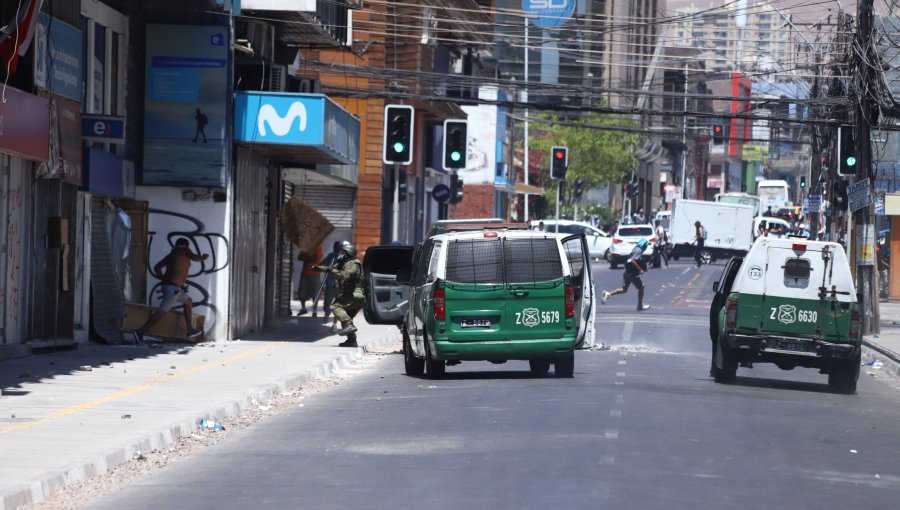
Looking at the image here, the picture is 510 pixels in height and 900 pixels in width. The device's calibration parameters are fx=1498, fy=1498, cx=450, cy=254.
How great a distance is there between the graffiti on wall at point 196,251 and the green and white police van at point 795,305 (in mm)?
10040

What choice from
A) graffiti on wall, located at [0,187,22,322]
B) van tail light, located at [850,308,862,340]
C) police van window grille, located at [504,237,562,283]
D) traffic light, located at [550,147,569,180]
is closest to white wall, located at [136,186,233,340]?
graffiti on wall, located at [0,187,22,322]

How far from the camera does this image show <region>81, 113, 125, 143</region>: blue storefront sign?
74.0 feet

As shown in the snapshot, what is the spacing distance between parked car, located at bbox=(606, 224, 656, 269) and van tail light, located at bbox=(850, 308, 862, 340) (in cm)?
3932

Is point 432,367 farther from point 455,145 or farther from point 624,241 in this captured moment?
point 624,241

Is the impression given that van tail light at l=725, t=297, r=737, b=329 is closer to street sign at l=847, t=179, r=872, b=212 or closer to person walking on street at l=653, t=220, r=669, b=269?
street sign at l=847, t=179, r=872, b=212

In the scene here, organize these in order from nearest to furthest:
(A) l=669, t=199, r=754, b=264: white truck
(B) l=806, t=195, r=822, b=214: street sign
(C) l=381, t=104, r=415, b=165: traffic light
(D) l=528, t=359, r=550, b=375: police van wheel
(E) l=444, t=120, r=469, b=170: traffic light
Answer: (D) l=528, t=359, r=550, b=375: police van wheel, (C) l=381, t=104, r=415, b=165: traffic light, (E) l=444, t=120, r=469, b=170: traffic light, (B) l=806, t=195, r=822, b=214: street sign, (A) l=669, t=199, r=754, b=264: white truck

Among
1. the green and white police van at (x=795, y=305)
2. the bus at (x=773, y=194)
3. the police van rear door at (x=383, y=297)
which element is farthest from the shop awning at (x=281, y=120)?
the bus at (x=773, y=194)

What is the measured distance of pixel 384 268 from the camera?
28.0m

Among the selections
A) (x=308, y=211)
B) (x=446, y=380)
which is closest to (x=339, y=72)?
(x=308, y=211)

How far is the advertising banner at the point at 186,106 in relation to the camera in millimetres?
25266

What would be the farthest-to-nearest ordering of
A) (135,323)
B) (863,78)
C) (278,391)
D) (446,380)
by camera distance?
(863,78) → (135,323) → (446,380) → (278,391)

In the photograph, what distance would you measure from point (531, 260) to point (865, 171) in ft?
47.3

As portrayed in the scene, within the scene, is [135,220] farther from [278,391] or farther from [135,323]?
[278,391]

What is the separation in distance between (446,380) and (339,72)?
22823 mm
